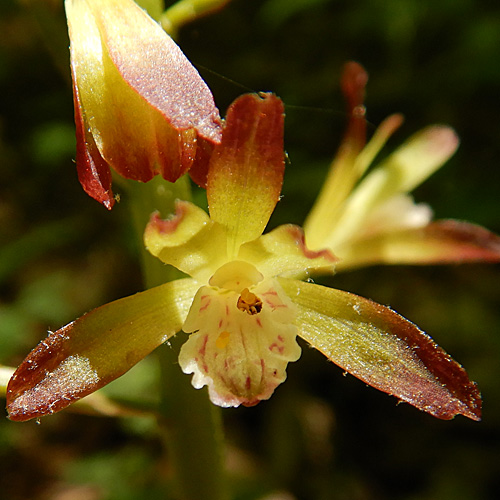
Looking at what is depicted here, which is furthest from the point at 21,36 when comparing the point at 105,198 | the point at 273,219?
the point at 105,198

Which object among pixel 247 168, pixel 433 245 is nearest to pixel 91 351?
pixel 247 168

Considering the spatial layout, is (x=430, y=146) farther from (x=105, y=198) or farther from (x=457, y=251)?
(x=105, y=198)

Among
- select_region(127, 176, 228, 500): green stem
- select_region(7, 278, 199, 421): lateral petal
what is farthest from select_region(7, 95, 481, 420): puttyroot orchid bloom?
select_region(127, 176, 228, 500): green stem

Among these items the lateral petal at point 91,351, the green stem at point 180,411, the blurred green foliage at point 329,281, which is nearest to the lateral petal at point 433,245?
the green stem at point 180,411

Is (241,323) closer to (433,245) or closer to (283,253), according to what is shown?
(283,253)

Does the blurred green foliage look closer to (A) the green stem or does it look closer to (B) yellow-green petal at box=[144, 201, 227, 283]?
(A) the green stem

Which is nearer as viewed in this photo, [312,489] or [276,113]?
[276,113]

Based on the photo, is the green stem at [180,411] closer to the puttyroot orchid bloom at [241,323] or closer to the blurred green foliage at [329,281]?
the puttyroot orchid bloom at [241,323]
